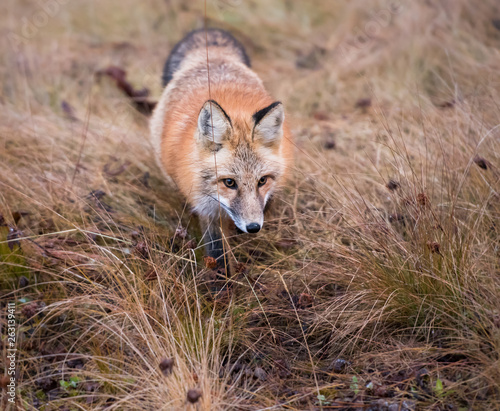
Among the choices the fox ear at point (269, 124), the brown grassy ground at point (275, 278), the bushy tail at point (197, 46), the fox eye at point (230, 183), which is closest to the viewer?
the brown grassy ground at point (275, 278)

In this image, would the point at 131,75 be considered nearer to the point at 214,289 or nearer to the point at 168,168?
the point at 168,168

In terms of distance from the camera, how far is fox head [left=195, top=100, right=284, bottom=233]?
12.8ft

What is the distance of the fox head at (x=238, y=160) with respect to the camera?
3.89 metres

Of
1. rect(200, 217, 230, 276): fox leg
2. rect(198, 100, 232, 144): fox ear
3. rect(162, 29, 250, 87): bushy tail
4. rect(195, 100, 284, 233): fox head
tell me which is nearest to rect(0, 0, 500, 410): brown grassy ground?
rect(200, 217, 230, 276): fox leg

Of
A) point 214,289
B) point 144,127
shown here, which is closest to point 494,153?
point 214,289

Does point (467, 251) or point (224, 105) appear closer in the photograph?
point (467, 251)

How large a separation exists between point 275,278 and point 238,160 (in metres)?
1.10

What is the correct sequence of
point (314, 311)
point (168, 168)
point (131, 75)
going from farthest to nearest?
point (131, 75), point (168, 168), point (314, 311)

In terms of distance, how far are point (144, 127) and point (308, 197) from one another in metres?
3.14

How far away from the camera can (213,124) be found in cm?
394

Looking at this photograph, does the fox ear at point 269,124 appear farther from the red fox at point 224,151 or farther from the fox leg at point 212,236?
the fox leg at point 212,236

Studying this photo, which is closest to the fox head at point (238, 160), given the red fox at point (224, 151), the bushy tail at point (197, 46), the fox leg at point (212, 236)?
the red fox at point (224, 151)

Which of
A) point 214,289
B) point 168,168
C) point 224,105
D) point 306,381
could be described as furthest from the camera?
point 168,168

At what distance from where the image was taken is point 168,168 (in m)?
4.84
